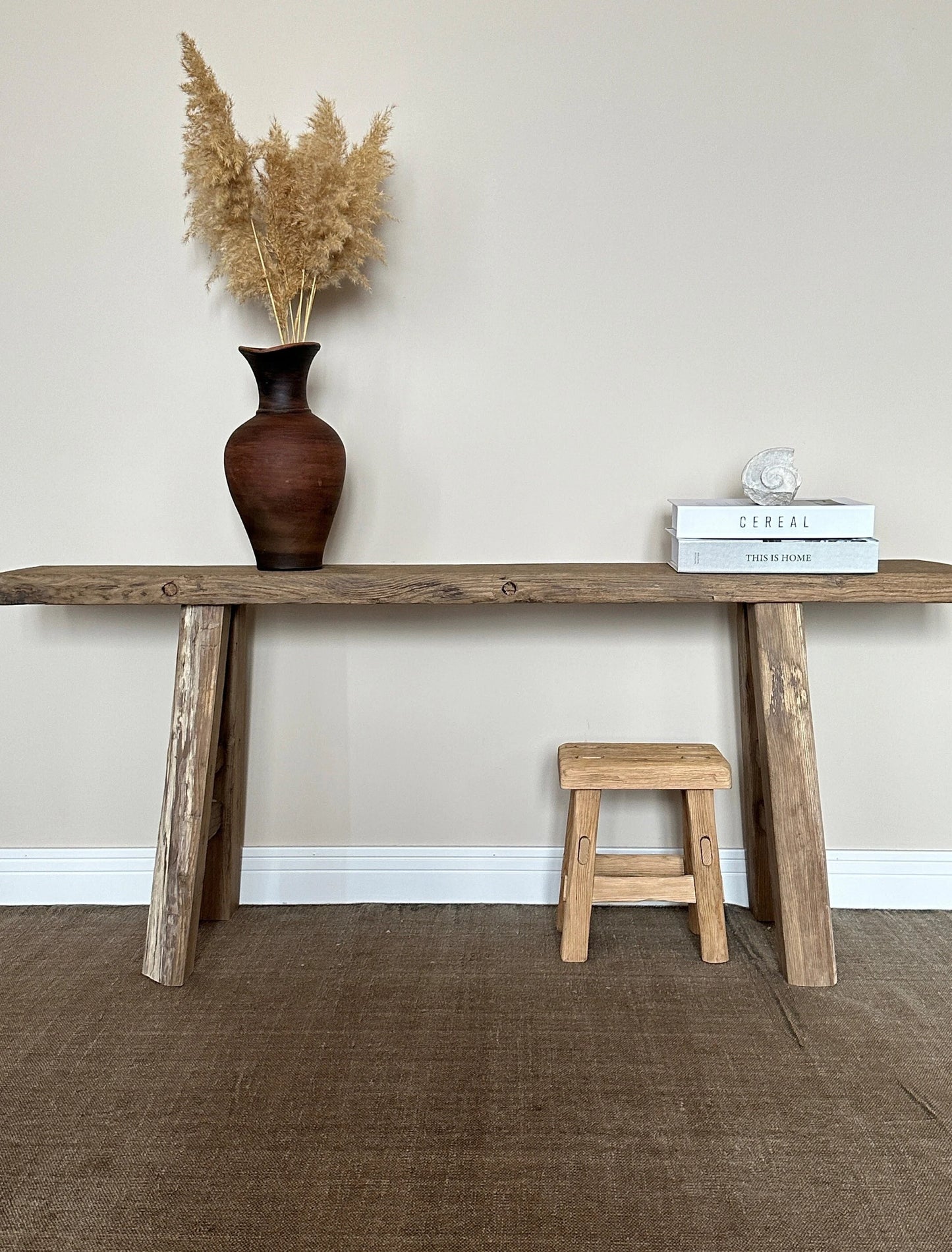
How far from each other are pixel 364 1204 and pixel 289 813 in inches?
43.5

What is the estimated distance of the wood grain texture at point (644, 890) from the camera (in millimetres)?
2037

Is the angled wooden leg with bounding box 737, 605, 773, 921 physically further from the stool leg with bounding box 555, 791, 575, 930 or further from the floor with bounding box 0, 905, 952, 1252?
the stool leg with bounding box 555, 791, 575, 930

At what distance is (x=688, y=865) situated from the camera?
2109mm

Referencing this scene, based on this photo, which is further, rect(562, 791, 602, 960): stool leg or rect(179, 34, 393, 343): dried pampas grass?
rect(562, 791, 602, 960): stool leg

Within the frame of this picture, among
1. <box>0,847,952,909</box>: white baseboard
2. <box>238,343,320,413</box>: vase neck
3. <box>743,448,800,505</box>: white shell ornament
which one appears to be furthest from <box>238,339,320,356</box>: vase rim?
<box>0,847,952,909</box>: white baseboard

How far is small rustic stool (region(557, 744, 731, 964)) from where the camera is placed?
2033mm

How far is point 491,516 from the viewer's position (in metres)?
2.27

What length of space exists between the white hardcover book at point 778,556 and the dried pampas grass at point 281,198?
85cm

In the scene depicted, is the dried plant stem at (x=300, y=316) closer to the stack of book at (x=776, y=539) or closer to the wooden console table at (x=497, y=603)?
the wooden console table at (x=497, y=603)

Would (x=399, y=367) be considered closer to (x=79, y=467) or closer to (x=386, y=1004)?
(x=79, y=467)

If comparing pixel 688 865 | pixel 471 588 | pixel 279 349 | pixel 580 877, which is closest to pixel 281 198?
pixel 279 349

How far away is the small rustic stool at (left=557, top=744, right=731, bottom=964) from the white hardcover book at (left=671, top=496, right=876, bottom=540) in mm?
461

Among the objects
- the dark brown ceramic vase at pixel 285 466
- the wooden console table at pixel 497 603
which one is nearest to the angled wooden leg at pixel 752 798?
the wooden console table at pixel 497 603

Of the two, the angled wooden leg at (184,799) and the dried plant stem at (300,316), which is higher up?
the dried plant stem at (300,316)
